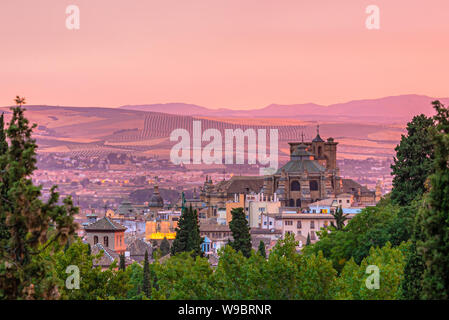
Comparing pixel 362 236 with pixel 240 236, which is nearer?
pixel 362 236

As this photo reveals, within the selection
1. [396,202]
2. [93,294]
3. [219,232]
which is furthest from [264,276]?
[219,232]

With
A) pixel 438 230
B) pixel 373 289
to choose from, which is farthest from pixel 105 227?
pixel 438 230

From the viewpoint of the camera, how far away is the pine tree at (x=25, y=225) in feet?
98.0

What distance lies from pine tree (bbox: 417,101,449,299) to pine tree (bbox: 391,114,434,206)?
1618 inches

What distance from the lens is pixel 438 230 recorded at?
31.5 meters

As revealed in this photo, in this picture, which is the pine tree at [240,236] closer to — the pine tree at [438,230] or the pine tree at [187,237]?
the pine tree at [187,237]

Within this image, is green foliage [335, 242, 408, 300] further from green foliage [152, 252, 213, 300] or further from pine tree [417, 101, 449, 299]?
pine tree [417, 101, 449, 299]

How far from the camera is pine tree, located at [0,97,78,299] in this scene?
29859 mm

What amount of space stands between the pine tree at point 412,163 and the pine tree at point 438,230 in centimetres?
4109

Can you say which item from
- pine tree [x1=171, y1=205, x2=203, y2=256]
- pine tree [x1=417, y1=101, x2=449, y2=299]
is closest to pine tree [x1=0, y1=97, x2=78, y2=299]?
pine tree [x1=417, y1=101, x2=449, y2=299]

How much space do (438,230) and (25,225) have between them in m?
10.4

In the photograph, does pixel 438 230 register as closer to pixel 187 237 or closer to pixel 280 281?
pixel 280 281

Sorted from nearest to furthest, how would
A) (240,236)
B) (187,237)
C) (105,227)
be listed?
(187,237) → (240,236) → (105,227)

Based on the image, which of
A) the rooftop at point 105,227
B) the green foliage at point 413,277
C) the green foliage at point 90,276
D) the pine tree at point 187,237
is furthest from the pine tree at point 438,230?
the rooftop at point 105,227
